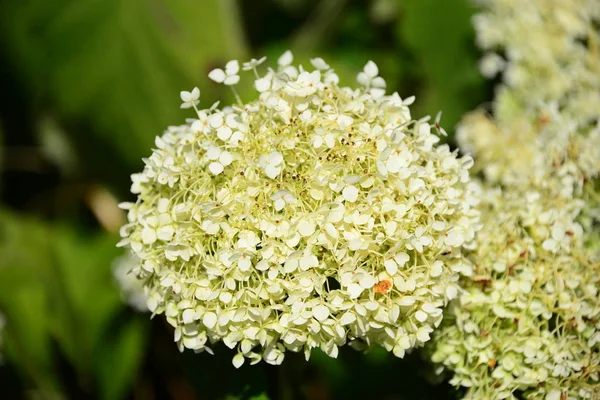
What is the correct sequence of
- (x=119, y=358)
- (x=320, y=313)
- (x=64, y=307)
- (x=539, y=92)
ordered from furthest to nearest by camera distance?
(x=64, y=307), (x=119, y=358), (x=539, y=92), (x=320, y=313)

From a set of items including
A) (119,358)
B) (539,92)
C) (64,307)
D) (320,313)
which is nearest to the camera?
(320,313)

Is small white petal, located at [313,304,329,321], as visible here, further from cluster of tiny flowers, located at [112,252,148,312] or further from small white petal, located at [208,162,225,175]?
cluster of tiny flowers, located at [112,252,148,312]

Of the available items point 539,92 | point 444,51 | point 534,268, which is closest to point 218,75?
point 534,268

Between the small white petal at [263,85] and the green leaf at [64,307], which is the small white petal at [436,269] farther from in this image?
the green leaf at [64,307]

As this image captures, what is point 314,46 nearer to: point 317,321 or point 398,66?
point 398,66

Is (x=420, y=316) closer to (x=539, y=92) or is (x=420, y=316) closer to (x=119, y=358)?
(x=539, y=92)

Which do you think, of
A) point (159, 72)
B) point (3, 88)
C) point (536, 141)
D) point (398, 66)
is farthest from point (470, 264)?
point (3, 88)

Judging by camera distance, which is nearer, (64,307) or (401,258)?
(401,258)
